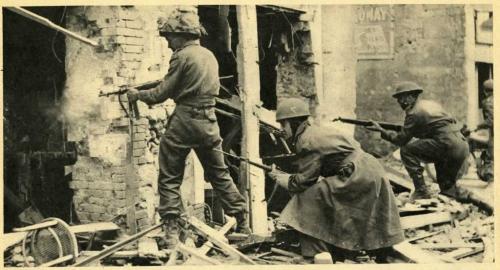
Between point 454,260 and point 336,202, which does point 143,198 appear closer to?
point 336,202

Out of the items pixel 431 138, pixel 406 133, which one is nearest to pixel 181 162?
pixel 406 133

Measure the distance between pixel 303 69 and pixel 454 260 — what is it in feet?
14.9

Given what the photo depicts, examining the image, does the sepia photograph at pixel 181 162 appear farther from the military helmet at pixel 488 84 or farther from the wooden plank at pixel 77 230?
the military helmet at pixel 488 84

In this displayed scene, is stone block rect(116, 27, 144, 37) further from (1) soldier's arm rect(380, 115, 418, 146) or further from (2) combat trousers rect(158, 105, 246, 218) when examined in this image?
(1) soldier's arm rect(380, 115, 418, 146)

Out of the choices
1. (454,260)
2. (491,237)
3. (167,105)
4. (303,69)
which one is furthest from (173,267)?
(303,69)

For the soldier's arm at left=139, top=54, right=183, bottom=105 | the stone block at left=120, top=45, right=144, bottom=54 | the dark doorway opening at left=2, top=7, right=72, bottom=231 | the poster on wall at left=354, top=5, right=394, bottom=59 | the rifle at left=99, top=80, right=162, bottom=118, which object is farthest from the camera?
the poster on wall at left=354, top=5, right=394, bottom=59

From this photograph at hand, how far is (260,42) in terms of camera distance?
31.6ft

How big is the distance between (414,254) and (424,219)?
167cm

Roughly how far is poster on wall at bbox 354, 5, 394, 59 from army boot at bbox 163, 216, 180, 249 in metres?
7.29

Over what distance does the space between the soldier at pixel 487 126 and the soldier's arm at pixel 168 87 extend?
446 centimetres

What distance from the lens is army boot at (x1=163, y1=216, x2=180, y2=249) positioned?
5.83 meters

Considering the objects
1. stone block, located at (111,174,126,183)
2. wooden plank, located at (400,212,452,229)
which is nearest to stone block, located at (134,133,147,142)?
stone block, located at (111,174,126,183)

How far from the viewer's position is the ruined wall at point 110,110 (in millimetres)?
6145

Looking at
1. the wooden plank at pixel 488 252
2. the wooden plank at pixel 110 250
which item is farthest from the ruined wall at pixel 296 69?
the wooden plank at pixel 110 250
